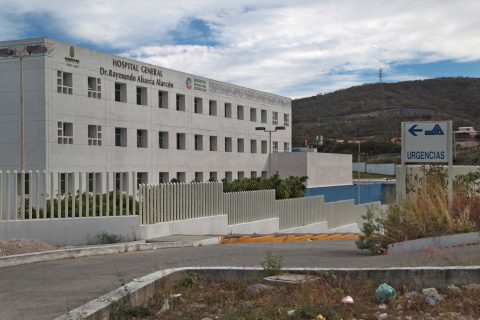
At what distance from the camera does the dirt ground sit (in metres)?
12.4

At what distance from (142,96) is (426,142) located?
3270cm

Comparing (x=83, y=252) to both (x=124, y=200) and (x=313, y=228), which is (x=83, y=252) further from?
(x=313, y=228)

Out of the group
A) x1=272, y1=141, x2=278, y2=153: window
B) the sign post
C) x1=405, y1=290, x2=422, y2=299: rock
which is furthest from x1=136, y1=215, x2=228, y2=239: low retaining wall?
x1=272, y1=141, x2=278, y2=153: window

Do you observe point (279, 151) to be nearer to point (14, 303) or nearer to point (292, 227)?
point (292, 227)

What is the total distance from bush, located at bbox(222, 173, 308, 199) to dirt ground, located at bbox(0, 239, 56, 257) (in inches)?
632

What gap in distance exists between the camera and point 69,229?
15531mm

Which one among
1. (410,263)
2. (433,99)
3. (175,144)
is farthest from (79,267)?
(433,99)

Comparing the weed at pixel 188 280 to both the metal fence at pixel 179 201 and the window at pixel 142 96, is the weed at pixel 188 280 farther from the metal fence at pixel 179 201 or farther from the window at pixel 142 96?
the window at pixel 142 96

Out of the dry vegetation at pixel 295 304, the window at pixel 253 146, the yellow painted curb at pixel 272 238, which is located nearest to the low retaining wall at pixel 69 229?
the yellow painted curb at pixel 272 238

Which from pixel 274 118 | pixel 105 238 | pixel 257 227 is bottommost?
pixel 257 227

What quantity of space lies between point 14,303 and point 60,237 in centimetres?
778

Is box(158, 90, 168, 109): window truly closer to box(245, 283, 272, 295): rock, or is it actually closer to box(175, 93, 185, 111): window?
box(175, 93, 185, 111): window

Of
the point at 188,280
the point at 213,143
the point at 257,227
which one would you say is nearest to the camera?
the point at 188,280

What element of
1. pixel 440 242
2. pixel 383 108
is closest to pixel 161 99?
pixel 440 242
